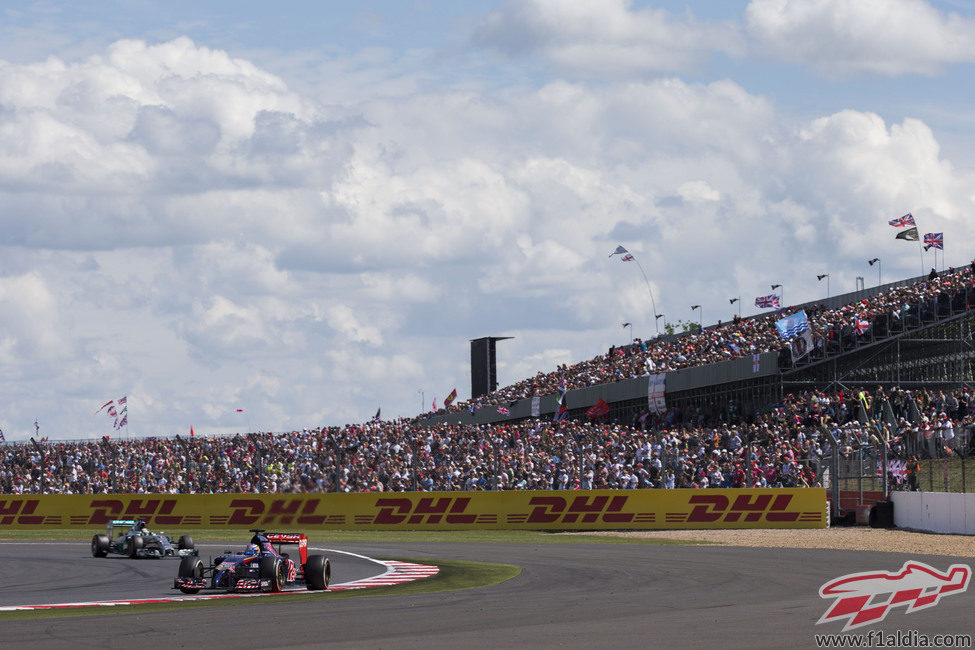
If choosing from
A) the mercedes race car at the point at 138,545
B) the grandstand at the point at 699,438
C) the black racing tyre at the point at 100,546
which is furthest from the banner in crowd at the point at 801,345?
the black racing tyre at the point at 100,546

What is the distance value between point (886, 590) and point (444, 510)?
1941 centimetres

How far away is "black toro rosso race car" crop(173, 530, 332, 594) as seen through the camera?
55.9 ft

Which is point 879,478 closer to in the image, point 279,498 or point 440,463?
point 440,463

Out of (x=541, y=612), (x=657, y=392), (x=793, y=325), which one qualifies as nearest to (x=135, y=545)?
(x=541, y=612)

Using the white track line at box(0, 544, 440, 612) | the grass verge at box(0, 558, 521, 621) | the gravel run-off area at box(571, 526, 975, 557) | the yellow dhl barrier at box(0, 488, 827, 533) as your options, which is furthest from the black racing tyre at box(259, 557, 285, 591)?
the yellow dhl barrier at box(0, 488, 827, 533)

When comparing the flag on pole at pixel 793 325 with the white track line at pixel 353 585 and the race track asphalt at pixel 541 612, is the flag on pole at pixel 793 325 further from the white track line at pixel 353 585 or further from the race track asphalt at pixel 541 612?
the white track line at pixel 353 585

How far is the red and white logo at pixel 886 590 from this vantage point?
42.4ft

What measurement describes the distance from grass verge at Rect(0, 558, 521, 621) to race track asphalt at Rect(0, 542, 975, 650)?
30 cm

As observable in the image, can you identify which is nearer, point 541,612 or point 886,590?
point 541,612

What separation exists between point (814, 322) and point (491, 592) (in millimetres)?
31911

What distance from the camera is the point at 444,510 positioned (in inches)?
1358

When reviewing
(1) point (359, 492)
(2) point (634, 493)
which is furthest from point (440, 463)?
(2) point (634, 493)

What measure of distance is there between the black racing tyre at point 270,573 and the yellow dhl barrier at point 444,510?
55.4 feet

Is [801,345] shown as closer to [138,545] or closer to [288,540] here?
[138,545]
